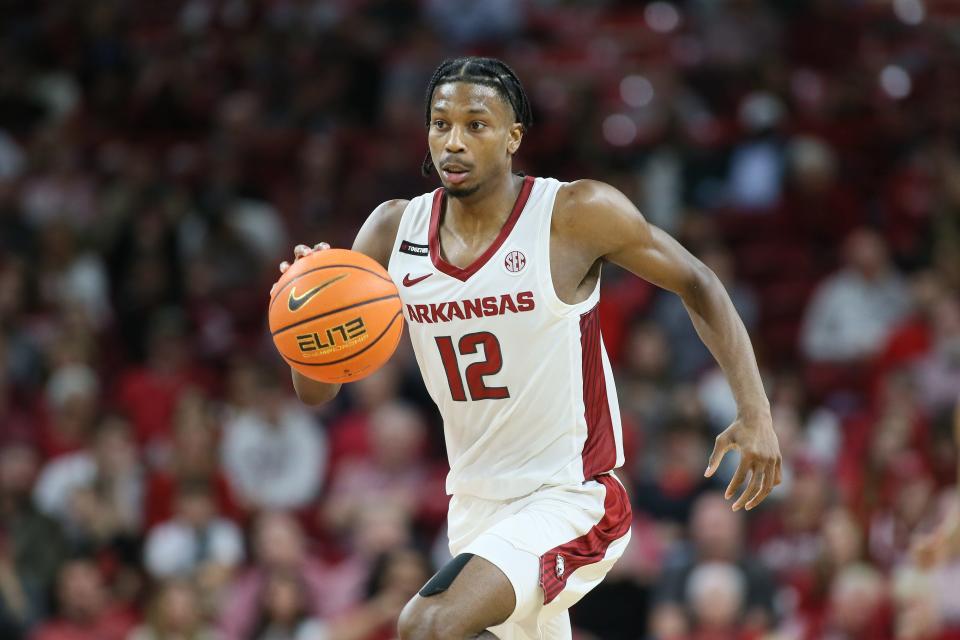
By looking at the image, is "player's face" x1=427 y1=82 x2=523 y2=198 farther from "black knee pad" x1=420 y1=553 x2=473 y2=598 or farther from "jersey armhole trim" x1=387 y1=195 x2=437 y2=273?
"black knee pad" x1=420 y1=553 x2=473 y2=598

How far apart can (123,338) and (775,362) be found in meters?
5.50

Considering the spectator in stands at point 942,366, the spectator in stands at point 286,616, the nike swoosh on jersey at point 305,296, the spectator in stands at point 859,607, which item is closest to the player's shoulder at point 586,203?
the nike swoosh on jersey at point 305,296

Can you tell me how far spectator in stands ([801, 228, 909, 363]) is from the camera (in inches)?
428

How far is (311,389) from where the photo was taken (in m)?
5.41

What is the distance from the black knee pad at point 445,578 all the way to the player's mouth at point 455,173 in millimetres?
1299

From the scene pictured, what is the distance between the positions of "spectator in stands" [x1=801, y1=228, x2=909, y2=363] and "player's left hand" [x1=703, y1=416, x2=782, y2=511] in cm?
615

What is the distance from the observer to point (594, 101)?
12695mm

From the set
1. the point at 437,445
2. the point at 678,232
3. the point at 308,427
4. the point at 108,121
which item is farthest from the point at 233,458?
the point at 108,121

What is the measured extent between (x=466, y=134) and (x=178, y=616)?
523 centimetres

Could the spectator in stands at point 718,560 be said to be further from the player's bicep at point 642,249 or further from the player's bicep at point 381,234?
the player's bicep at point 381,234

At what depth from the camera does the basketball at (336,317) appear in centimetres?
493

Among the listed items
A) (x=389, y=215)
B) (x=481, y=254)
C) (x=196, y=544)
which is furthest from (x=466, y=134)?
(x=196, y=544)

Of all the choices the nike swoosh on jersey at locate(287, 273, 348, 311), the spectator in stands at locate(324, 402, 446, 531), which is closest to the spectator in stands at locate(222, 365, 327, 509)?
the spectator in stands at locate(324, 402, 446, 531)

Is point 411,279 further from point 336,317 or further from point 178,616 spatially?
point 178,616
